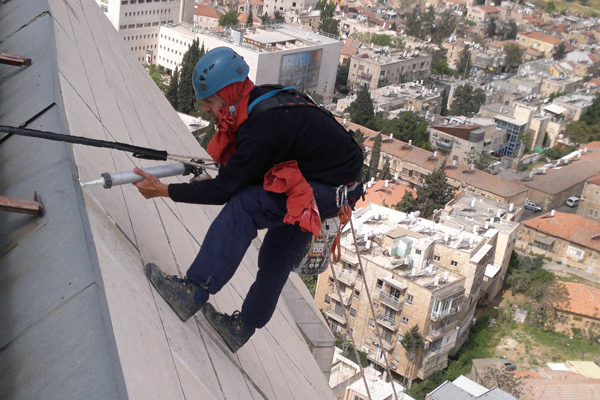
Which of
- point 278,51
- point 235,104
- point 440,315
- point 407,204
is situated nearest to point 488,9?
point 278,51

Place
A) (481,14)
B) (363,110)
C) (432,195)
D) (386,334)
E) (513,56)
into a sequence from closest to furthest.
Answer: (386,334)
(432,195)
(363,110)
(513,56)
(481,14)

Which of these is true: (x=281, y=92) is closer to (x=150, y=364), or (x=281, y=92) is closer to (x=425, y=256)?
(x=150, y=364)

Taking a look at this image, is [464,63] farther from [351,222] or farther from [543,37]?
[351,222]

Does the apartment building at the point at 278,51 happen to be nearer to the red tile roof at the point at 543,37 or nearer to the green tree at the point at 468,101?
the green tree at the point at 468,101

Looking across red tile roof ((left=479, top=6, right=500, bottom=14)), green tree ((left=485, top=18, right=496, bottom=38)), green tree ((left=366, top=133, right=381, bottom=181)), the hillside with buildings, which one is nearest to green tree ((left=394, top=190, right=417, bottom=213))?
the hillside with buildings

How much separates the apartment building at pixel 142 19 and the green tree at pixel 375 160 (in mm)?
14088

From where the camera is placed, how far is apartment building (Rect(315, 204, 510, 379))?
47.5ft

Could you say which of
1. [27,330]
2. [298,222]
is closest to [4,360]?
[27,330]

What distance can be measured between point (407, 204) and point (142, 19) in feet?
63.6

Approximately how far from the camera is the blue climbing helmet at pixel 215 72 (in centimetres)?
204

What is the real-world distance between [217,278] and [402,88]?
105 feet

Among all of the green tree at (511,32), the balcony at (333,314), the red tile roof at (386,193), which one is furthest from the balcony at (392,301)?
the green tree at (511,32)

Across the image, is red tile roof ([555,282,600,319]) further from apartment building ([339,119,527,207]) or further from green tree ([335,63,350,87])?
green tree ([335,63,350,87])

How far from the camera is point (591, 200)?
26.8m
